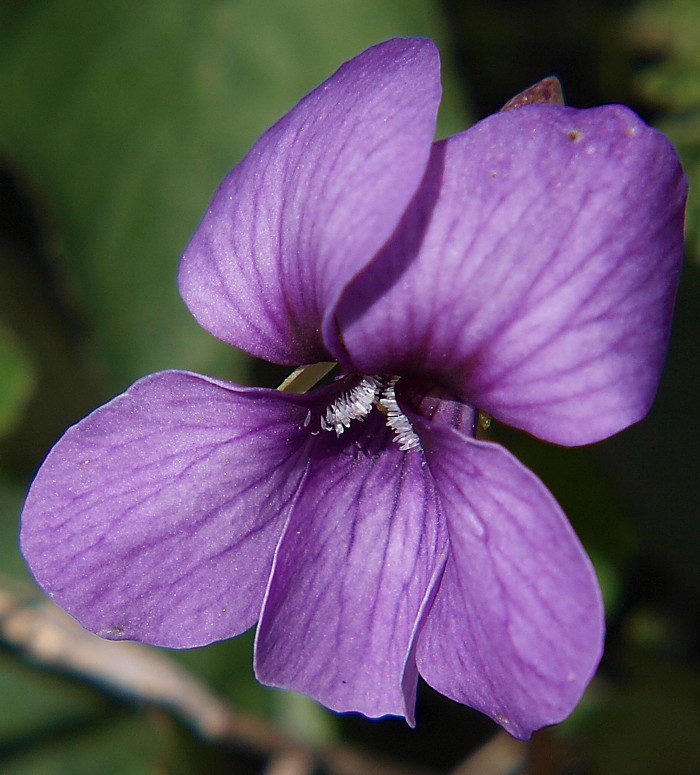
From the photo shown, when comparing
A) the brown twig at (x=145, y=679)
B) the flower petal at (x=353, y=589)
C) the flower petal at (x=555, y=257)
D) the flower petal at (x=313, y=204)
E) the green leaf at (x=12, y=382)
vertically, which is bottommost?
the brown twig at (x=145, y=679)

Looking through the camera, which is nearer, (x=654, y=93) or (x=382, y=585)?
(x=382, y=585)

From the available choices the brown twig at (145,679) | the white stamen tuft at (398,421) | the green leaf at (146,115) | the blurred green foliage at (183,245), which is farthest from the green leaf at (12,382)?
the white stamen tuft at (398,421)

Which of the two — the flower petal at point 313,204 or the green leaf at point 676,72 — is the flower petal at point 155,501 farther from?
the green leaf at point 676,72

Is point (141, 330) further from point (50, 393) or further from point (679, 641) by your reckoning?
point (679, 641)

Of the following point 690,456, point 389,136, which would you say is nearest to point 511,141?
point 389,136

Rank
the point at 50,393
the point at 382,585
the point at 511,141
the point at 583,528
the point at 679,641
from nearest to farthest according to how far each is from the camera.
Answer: the point at 511,141 → the point at 382,585 → the point at 583,528 → the point at 679,641 → the point at 50,393

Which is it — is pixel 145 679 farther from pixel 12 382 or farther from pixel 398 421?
pixel 398 421
